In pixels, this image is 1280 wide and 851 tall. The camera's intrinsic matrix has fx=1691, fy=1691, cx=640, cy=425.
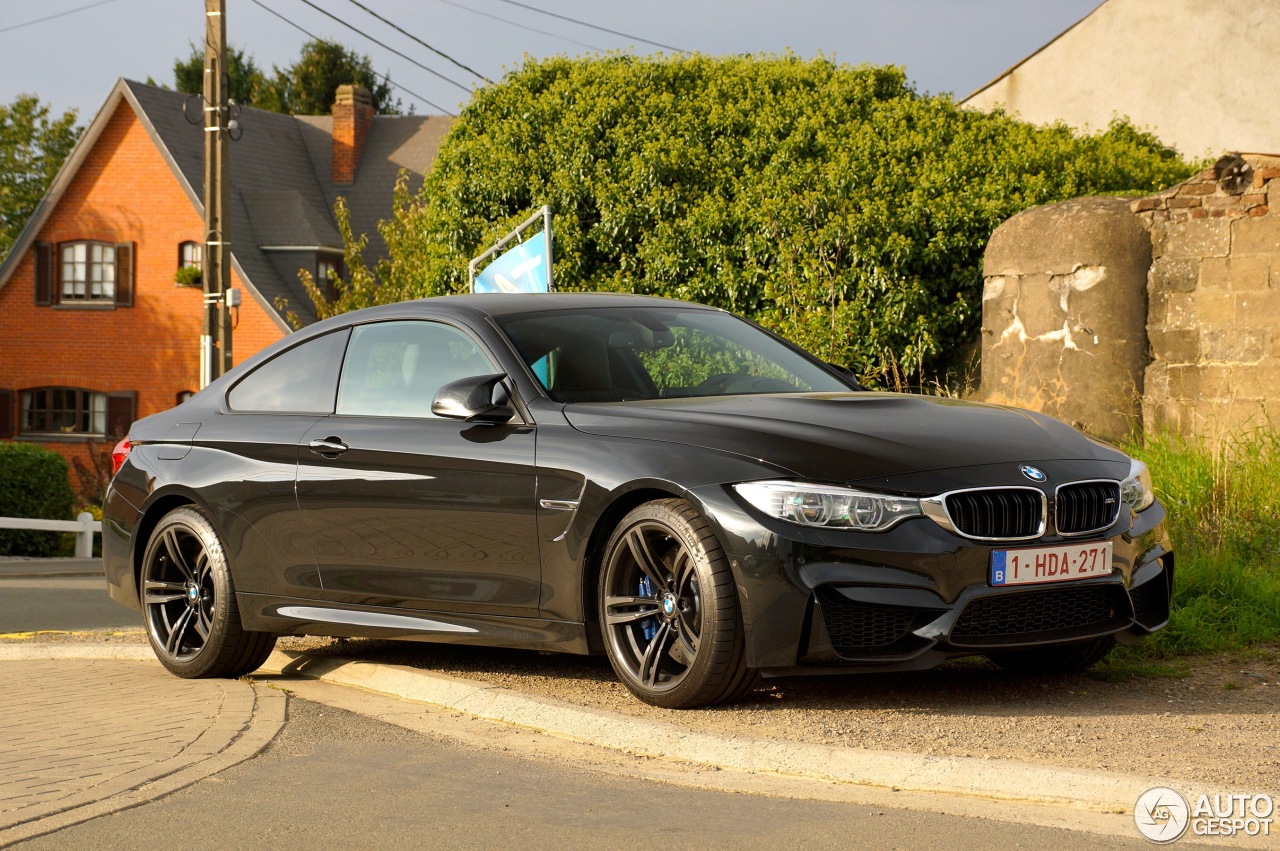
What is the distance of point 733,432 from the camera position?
5.92m

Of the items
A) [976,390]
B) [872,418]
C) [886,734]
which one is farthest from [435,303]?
[976,390]

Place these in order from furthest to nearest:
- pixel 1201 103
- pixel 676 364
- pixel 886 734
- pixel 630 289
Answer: pixel 1201 103 < pixel 630 289 < pixel 676 364 < pixel 886 734

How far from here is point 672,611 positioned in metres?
5.94

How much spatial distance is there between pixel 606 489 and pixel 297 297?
1434 inches

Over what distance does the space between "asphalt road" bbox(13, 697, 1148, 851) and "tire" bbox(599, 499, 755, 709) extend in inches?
23.6

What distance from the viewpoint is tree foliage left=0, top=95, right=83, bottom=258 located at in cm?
5253

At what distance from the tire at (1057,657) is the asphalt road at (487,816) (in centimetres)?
194

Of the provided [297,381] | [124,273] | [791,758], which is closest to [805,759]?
[791,758]

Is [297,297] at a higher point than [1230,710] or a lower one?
higher

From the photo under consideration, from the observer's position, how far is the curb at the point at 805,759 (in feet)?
15.9

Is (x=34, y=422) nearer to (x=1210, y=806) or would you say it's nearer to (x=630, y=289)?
(x=630, y=289)

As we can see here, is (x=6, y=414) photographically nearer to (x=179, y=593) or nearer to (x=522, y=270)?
(x=522, y=270)

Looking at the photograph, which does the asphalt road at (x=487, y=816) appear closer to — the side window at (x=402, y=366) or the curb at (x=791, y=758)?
the curb at (x=791, y=758)

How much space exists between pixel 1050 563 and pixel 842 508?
0.78m
